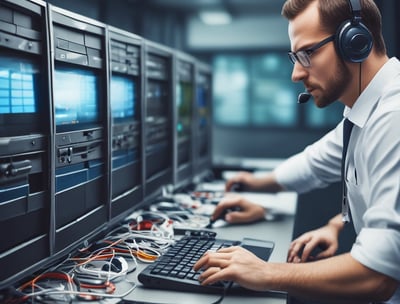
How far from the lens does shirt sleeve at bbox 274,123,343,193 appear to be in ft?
4.76

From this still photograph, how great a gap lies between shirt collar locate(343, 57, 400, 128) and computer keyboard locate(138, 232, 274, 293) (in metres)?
0.40

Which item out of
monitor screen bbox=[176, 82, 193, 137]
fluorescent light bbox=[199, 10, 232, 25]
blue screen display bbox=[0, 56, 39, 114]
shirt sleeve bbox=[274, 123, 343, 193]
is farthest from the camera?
fluorescent light bbox=[199, 10, 232, 25]

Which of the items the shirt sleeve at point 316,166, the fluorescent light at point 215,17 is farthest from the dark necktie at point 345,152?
the fluorescent light at point 215,17

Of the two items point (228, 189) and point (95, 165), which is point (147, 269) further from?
point (228, 189)

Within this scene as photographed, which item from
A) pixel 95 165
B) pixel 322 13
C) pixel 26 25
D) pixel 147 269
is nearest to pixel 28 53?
pixel 26 25

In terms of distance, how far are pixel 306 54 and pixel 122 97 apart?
1.82ft

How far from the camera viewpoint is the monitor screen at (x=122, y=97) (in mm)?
1230

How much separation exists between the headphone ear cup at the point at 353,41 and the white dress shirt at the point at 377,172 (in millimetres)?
84

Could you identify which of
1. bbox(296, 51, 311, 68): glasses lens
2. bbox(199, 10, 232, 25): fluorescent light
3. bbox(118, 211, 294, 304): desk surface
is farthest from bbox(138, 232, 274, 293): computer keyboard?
bbox(199, 10, 232, 25): fluorescent light

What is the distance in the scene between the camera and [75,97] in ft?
3.34

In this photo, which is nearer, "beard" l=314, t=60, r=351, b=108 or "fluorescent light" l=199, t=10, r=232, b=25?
"beard" l=314, t=60, r=351, b=108

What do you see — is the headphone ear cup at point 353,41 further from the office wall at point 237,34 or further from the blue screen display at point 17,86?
the office wall at point 237,34

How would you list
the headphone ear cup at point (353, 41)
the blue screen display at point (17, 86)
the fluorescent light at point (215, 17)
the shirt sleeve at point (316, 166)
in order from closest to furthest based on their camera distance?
1. the blue screen display at point (17, 86)
2. the headphone ear cup at point (353, 41)
3. the shirt sleeve at point (316, 166)
4. the fluorescent light at point (215, 17)

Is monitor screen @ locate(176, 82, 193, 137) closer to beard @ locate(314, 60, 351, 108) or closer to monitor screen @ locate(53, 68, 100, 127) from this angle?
monitor screen @ locate(53, 68, 100, 127)
